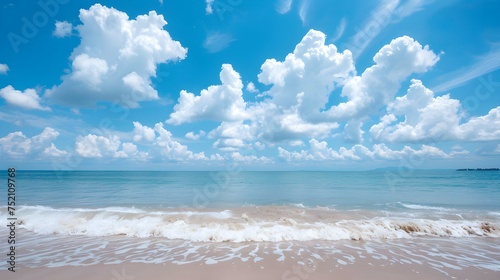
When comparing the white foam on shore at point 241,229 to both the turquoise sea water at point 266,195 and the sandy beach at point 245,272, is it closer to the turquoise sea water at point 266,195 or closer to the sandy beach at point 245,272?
the sandy beach at point 245,272

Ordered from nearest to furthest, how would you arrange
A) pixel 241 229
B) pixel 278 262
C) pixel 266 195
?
pixel 278 262 < pixel 241 229 < pixel 266 195

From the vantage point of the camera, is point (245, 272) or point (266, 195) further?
point (266, 195)

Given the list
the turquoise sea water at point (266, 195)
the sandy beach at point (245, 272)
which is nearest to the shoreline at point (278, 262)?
the sandy beach at point (245, 272)

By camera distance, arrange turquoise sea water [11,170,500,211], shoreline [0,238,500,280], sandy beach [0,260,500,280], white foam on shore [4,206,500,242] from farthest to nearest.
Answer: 1. turquoise sea water [11,170,500,211]
2. white foam on shore [4,206,500,242]
3. shoreline [0,238,500,280]
4. sandy beach [0,260,500,280]

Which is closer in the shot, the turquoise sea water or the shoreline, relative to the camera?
the shoreline

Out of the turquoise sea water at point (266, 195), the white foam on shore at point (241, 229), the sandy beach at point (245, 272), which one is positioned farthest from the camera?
the turquoise sea water at point (266, 195)

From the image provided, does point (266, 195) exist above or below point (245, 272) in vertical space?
below

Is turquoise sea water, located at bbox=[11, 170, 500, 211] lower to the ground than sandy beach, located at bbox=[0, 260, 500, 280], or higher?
lower

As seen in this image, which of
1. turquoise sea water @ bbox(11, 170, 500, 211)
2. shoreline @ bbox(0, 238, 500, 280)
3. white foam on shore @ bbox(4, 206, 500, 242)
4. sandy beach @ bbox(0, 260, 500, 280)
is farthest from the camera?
Answer: turquoise sea water @ bbox(11, 170, 500, 211)

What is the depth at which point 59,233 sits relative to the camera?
12078mm

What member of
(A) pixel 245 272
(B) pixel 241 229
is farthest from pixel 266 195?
(A) pixel 245 272

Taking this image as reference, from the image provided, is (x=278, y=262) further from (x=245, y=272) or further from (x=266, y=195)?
(x=266, y=195)

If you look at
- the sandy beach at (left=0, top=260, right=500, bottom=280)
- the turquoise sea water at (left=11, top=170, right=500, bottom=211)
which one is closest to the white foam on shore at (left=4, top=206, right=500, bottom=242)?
the sandy beach at (left=0, top=260, right=500, bottom=280)

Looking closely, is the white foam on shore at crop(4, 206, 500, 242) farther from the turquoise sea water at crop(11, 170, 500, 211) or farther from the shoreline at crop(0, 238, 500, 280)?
the turquoise sea water at crop(11, 170, 500, 211)
